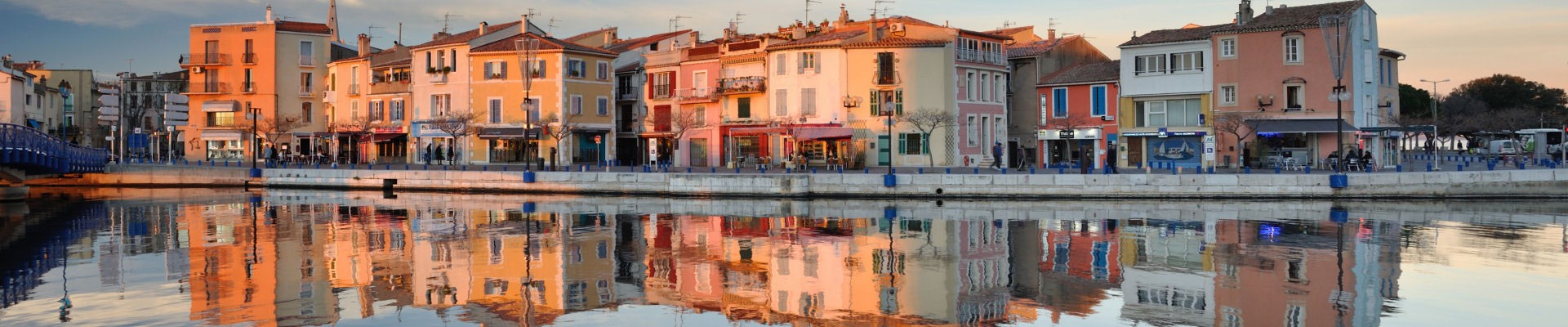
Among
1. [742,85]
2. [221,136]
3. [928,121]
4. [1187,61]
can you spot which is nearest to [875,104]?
[928,121]

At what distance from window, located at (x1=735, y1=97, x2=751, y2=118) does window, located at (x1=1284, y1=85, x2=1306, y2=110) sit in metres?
23.4

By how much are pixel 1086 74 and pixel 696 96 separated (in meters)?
18.5

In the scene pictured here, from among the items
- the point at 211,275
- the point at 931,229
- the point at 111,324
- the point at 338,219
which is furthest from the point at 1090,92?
the point at 111,324

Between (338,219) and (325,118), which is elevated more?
(325,118)

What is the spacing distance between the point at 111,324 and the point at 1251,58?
146ft

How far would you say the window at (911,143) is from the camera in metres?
54.6

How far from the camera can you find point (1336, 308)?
16.5 metres

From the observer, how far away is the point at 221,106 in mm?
73938

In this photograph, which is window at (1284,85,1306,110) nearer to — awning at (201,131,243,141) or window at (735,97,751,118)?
window at (735,97,751,118)

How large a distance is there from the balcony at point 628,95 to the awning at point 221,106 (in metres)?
23.6

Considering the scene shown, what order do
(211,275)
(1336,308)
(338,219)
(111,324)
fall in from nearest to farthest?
(111,324), (1336,308), (211,275), (338,219)

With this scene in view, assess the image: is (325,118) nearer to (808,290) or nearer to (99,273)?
(99,273)

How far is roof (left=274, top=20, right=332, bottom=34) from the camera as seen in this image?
7412 cm

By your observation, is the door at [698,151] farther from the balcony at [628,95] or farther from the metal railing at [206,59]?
the metal railing at [206,59]
